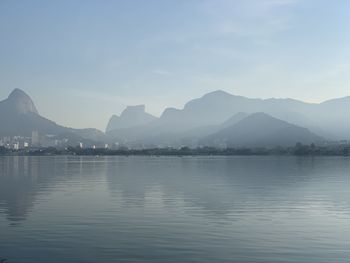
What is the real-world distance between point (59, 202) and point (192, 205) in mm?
11033

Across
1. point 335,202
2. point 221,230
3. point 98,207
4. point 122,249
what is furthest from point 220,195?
point 122,249

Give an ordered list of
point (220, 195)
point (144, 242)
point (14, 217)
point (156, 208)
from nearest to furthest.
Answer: point (144, 242), point (14, 217), point (156, 208), point (220, 195)

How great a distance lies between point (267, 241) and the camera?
24.2 m

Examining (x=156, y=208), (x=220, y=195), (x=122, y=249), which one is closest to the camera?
(x=122, y=249)

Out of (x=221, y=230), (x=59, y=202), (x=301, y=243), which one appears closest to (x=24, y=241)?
(x=221, y=230)

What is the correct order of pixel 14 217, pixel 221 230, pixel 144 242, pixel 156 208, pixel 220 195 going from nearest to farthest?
pixel 144 242 < pixel 221 230 < pixel 14 217 < pixel 156 208 < pixel 220 195

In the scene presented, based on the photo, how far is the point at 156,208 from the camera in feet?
120

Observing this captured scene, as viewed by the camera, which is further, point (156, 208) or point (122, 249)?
point (156, 208)

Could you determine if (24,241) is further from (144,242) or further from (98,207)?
(98,207)

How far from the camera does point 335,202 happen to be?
4081 cm

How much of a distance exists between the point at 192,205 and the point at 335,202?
1220 centimetres

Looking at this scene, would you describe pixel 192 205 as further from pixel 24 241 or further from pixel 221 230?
pixel 24 241

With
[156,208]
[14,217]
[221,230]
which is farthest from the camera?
[156,208]

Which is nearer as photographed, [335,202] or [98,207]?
[98,207]
